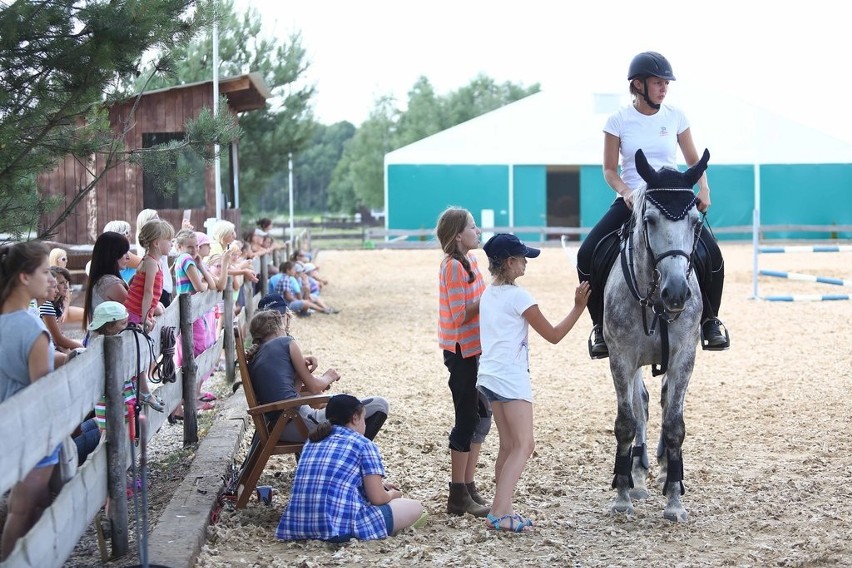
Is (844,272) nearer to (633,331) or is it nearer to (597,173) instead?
(597,173)

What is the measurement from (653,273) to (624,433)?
0.94 metres

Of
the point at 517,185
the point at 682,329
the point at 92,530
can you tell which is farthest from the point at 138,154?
the point at 517,185

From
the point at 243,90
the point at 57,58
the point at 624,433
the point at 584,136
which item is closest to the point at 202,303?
the point at 57,58

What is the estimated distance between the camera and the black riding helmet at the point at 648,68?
5836mm

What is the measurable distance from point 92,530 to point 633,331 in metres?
3.04

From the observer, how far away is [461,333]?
551 cm

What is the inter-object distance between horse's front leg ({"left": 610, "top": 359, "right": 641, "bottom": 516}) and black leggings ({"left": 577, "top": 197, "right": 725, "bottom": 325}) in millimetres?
505

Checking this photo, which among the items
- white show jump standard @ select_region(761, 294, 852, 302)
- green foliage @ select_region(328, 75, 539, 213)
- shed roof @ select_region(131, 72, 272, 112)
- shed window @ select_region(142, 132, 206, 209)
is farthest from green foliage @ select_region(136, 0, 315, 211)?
green foliage @ select_region(328, 75, 539, 213)

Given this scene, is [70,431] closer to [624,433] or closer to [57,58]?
[57,58]

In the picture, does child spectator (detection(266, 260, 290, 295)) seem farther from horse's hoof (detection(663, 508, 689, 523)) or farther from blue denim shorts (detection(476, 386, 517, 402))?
horse's hoof (detection(663, 508, 689, 523))

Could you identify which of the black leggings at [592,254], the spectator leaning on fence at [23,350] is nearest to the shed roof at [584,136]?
the black leggings at [592,254]

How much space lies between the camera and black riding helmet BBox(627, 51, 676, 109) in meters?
5.84

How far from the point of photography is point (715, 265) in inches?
233

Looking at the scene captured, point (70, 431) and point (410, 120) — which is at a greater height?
point (410, 120)
